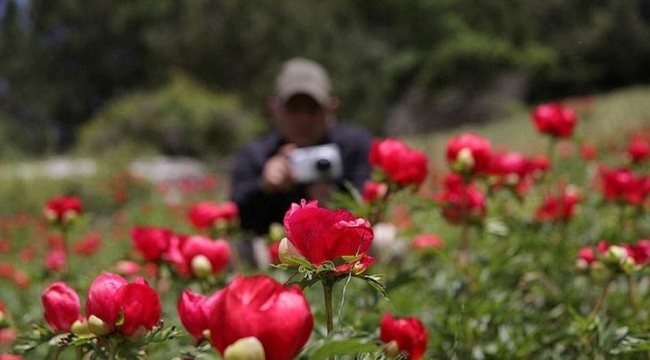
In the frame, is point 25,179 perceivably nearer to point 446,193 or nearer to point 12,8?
point 446,193

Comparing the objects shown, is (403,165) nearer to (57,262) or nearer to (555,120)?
(555,120)

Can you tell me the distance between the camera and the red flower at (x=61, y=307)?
67 centimetres

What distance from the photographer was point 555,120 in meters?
1.49

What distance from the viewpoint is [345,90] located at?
1730 centimetres

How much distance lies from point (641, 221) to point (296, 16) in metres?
15.9

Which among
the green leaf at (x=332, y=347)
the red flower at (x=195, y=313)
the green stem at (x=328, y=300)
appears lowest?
the red flower at (x=195, y=313)

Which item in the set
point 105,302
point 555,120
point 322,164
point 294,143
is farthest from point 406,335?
point 294,143

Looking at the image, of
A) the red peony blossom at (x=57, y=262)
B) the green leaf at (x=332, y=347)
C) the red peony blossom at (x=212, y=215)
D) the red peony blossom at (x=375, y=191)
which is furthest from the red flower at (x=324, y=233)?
the red peony blossom at (x=57, y=262)

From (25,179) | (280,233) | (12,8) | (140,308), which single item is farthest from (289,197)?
(12,8)

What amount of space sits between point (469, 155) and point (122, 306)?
0.68 metres

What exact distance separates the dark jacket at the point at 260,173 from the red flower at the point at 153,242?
1167mm

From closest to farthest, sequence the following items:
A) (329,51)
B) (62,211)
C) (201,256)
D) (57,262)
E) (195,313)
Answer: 1. (195,313)
2. (201,256)
3. (62,211)
4. (57,262)
5. (329,51)

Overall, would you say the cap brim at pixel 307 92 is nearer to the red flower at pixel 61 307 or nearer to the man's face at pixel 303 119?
the man's face at pixel 303 119

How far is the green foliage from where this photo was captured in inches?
460
